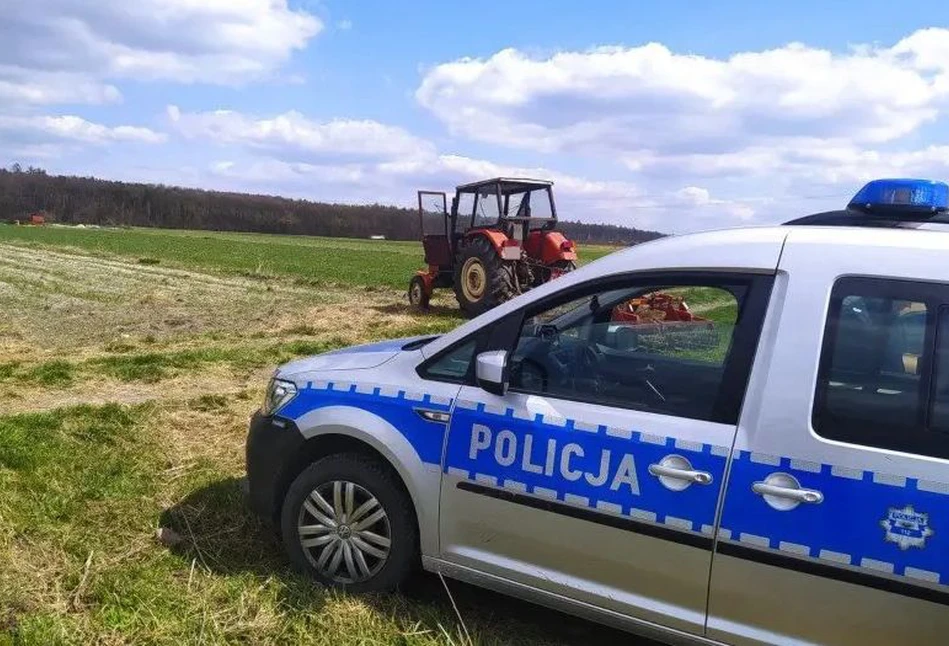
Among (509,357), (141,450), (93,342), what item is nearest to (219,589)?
(509,357)

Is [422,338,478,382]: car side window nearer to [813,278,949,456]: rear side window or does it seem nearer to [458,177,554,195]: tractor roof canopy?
[813,278,949,456]: rear side window

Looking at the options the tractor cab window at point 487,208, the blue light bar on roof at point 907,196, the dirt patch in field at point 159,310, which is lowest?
the dirt patch in field at point 159,310

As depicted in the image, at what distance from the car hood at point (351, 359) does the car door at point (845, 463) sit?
69.5 inches

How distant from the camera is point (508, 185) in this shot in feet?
49.2

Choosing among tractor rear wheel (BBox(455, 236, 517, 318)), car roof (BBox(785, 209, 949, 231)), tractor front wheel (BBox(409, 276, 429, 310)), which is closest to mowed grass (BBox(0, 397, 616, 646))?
car roof (BBox(785, 209, 949, 231))

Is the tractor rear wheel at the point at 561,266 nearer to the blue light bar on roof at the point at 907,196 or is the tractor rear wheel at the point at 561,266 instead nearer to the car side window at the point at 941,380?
the blue light bar on roof at the point at 907,196

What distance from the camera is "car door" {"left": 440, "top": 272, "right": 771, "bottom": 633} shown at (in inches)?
111

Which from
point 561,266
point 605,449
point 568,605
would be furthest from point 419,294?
point 605,449

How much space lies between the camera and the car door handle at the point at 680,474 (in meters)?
2.76

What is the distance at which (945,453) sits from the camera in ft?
8.06

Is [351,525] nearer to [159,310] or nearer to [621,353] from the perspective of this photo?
[621,353]

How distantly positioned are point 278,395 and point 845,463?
255 cm

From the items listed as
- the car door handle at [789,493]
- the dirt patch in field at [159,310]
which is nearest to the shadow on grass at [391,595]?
the car door handle at [789,493]

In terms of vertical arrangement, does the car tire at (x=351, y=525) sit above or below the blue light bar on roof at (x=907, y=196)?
below
